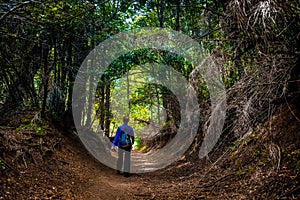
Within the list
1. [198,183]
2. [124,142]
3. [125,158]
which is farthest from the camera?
[124,142]

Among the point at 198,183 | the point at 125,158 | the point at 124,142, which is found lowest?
the point at 125,158

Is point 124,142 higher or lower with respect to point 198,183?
higher

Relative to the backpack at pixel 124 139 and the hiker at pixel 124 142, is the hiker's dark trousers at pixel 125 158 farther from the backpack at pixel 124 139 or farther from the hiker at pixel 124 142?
the backpack at pixel 124 139

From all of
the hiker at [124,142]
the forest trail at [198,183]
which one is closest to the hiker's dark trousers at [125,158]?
the hiker at [124,142]

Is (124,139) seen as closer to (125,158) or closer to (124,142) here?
(124,142)

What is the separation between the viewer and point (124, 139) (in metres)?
8.15

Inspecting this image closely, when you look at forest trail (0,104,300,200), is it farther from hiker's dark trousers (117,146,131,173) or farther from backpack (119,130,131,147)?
backpack (119,130,131,147)

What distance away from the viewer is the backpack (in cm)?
812

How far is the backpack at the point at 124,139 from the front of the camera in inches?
320

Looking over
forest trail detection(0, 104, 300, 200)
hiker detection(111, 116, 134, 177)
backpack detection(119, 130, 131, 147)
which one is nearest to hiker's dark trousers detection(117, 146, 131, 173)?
hiker detection(111, 116, 134, 177)

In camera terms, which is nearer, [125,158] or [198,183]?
[198,183]

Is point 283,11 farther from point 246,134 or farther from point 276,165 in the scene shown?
point 246,134

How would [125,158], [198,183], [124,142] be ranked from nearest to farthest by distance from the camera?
[198,183], [125,158], [124,142]

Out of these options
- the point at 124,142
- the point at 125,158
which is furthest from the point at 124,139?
the point at 125,158
